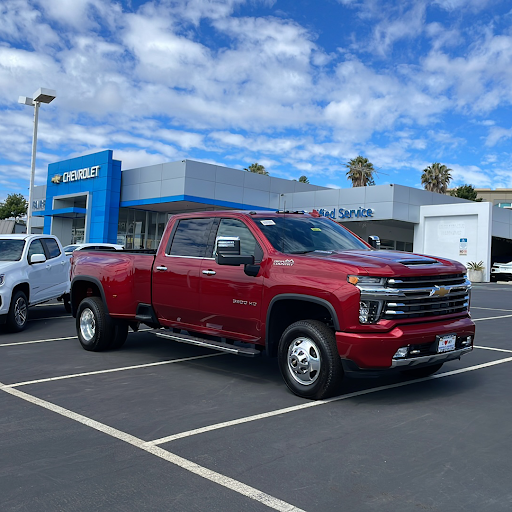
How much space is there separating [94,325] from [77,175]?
3368 cm

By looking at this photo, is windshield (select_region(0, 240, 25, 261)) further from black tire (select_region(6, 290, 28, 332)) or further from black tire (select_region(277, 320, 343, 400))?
black tire (select_region(277, 320, 343, 400))

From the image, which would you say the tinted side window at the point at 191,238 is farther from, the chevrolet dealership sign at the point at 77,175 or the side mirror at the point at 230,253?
the chevrolet dealership sign at the point at 77,175

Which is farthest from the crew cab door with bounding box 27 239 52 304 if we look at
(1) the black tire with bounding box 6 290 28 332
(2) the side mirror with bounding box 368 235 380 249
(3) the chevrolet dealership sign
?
(3) the chevrolet dealership sign

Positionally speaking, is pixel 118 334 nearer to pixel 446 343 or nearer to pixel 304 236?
pixel 304 236

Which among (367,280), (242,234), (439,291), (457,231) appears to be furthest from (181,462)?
(457,231)

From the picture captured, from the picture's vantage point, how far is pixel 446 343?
5.96m

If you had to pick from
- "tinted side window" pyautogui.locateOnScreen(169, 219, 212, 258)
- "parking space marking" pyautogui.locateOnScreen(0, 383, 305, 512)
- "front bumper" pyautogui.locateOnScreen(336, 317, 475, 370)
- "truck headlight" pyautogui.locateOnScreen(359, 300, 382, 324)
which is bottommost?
"parking space marking" pyautogui.locateOnScreen(0, 383, 305, 512)

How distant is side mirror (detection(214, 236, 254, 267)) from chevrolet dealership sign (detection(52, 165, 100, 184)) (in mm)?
33496

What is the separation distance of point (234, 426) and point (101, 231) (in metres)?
34.0

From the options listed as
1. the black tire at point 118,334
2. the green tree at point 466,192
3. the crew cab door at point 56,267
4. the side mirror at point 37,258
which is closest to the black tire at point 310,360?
the black tire at point 118,334

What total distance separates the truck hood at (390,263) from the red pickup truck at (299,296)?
0.05 ft

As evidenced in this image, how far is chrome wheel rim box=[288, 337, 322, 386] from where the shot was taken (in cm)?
587

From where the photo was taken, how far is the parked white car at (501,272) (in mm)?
37312

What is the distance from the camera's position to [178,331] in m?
7.70
